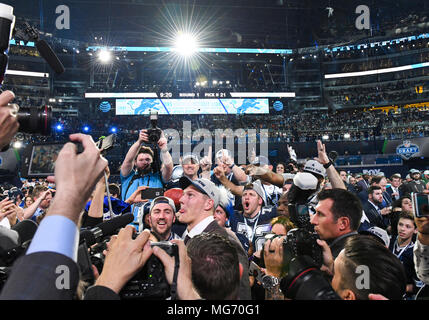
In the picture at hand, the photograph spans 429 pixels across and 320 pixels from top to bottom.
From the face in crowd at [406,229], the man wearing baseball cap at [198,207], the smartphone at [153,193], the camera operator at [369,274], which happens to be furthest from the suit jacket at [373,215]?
the camera operator at [369,274]

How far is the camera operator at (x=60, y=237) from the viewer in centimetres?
78

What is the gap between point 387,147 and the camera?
26.0 metres

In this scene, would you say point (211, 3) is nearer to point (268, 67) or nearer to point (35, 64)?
point (268, 67)

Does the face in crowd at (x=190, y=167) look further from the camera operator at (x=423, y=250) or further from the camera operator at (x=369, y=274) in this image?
the camera operator at (x=369, y=274)

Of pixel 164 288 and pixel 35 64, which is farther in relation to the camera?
pixel 35 64

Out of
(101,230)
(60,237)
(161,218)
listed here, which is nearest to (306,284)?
(60,237)

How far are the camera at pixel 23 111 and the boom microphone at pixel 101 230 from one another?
0.52 metres

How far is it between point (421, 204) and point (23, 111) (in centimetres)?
245

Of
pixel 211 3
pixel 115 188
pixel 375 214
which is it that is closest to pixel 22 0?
pixel 211 3

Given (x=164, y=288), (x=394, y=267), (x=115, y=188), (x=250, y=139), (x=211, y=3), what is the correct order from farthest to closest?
(x=211, y=3)
(x=250, y=139)
(x=115, y=188)
(x=394, y=267)
(x=164, y=288)

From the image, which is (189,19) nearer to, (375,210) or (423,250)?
(375,210)

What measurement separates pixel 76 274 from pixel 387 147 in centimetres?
2898

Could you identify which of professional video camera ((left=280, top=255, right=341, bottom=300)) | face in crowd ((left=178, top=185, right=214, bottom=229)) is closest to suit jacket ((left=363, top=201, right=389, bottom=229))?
face in crowd ((left=178, top=185, right=214, bottom=229))

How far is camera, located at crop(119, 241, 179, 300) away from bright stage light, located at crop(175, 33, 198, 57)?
110ft
